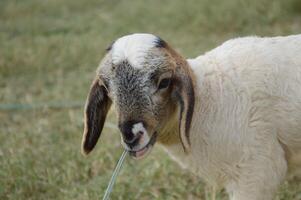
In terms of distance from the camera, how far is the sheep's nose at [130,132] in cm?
309

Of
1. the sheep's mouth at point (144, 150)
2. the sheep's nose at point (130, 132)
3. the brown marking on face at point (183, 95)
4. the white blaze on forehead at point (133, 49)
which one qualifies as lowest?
the sheep's mouth at point (144, 150)

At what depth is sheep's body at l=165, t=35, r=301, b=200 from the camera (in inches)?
132

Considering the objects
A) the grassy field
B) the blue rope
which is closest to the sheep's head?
the grassy field

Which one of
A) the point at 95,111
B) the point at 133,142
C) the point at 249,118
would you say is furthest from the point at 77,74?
the point at 133,142

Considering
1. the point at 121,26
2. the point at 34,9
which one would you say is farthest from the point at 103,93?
the point at 34,9

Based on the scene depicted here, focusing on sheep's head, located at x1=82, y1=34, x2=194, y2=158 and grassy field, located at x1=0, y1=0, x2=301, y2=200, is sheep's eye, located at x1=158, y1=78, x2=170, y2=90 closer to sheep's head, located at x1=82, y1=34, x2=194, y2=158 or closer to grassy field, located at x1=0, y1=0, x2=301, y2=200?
sheep's head, located at x1=82, y1=34, x2=194, y2=158

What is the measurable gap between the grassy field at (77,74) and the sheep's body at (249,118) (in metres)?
0.96

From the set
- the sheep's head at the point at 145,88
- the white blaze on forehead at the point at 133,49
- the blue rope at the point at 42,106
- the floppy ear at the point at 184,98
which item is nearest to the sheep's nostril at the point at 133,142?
the sheep's head at the point at 145,88

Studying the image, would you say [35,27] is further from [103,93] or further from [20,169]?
[103,93]

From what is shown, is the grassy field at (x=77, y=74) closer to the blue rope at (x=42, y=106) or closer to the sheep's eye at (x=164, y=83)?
the blue rope at (x=42, y=106)

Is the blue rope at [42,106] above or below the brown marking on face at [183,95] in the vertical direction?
below

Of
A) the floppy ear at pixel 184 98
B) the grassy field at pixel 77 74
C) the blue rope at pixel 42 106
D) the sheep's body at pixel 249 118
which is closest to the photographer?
the floppy ear at pixel 184 98

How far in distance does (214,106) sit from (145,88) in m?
0.55

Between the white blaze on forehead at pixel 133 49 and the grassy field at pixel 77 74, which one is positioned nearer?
the white blaze on forehead at pixel 133 49
